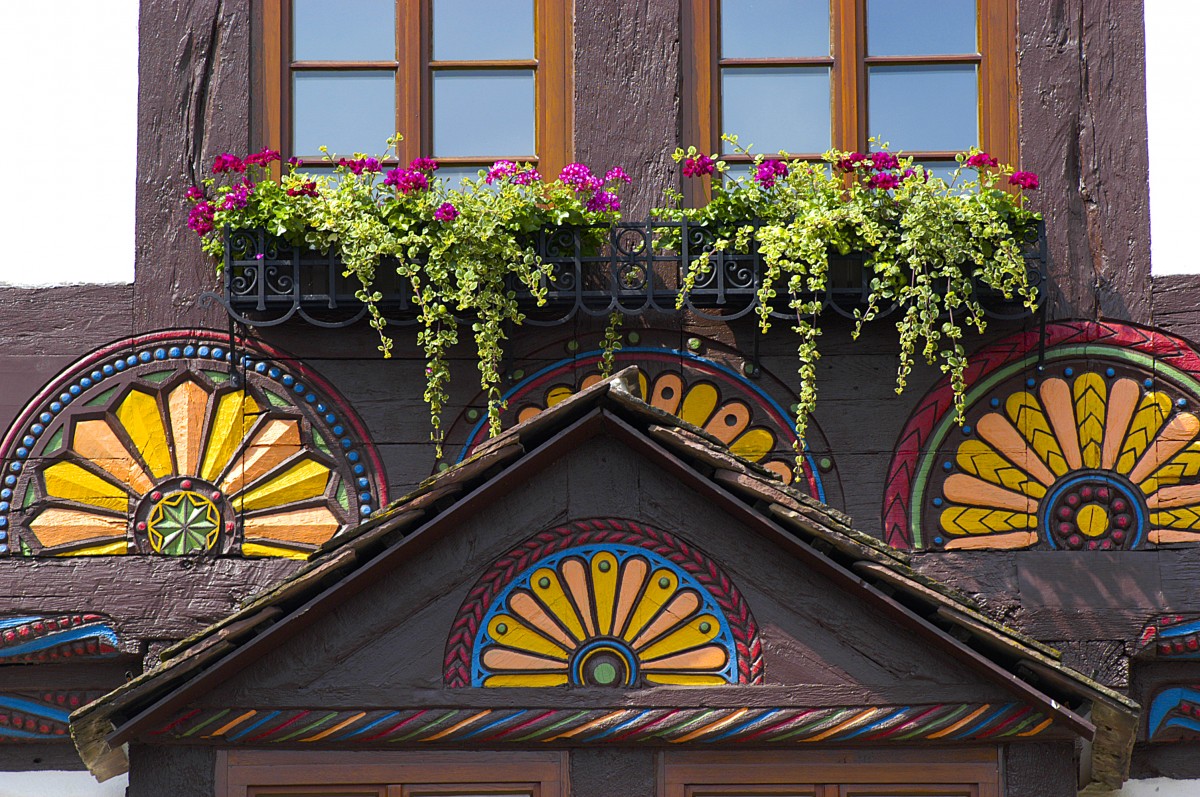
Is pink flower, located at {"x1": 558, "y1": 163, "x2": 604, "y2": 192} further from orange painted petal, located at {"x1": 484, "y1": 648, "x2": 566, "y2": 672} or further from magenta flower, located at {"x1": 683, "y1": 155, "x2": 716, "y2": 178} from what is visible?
orange painted petal, located at {"x1": 484, "y1": 648, "x2": 566, "y2": 672}

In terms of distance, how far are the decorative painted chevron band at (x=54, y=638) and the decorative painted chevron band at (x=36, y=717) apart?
0.14 meters

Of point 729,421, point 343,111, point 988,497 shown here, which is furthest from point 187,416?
point 988,497

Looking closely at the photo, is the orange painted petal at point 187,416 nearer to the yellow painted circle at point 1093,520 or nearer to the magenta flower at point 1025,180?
the magenta flower at point 1025,180

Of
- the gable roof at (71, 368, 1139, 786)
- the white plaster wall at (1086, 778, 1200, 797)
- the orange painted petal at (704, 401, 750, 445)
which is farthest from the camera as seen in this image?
the orange painted petal at (704, 401, 750, 445)

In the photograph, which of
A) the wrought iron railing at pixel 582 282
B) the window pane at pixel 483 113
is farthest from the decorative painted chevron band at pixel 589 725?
the window pane at pixel 483 113

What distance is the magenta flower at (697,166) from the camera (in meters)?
5.77

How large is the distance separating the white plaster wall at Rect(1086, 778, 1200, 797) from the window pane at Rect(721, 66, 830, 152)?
8.02ft

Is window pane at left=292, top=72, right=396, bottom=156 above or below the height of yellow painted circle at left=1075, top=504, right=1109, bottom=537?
above

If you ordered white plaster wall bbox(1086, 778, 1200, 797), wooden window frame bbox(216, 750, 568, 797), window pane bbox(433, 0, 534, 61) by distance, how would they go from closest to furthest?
wooden window frame bbox(216, 750, 568, 797) < white plaster wall bbox(1086, 778, 1200, 797) < window pane bbox(433, 0, 534, 61)

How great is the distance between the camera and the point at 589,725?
4664 mm

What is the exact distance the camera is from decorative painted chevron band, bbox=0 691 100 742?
571cm

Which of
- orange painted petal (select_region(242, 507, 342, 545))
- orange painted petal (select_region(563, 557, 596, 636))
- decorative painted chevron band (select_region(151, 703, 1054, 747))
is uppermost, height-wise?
orange painted petal (select_region(242, 507, 342, 545))

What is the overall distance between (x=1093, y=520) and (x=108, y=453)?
3394 mm

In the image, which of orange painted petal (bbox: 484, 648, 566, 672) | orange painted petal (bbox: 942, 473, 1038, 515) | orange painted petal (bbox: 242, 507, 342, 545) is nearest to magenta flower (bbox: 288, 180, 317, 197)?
orange painted petal (bbox: 242, 507, 342, 545)
